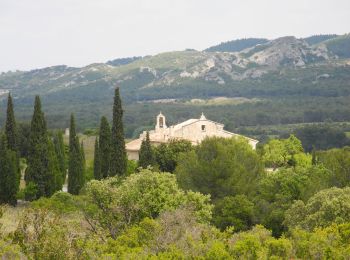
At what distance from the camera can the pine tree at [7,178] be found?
1866 inches

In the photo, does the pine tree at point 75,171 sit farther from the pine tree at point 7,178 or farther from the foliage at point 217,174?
the foliage at point 217,174

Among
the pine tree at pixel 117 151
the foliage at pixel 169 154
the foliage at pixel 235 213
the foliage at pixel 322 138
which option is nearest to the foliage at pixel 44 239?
the foliage at pixel 235 213

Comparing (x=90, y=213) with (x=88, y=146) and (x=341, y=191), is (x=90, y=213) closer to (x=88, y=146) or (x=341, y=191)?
(x=341, y=191)

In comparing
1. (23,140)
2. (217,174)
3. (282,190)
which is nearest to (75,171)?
(217,174)

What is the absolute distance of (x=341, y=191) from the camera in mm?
33250

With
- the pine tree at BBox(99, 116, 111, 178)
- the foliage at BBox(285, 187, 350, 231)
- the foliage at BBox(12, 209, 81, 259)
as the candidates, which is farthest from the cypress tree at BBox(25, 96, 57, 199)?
the foliage at BBox(12, 209, 81, 259)

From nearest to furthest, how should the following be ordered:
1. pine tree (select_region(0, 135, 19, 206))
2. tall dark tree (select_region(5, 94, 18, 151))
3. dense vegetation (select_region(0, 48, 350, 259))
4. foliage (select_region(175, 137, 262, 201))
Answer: dense vegetation (select_region(0, 48, 350, 259))
foliage (select_region(175, 137, 262, 201))
pine tree (select_region(0, 135, 19, 206))
tall dark tree (select_region(5, 94, 18, 151))

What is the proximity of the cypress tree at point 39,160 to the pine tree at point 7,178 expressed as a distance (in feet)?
3.89

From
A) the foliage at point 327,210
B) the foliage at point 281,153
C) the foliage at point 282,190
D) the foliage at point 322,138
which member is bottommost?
the foliage at point 322,138

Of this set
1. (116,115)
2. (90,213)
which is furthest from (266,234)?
(116,115)

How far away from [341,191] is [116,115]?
23.1 meters

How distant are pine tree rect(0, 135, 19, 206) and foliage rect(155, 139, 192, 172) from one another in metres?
17.4

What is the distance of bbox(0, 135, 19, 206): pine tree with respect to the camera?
4741 centimetres

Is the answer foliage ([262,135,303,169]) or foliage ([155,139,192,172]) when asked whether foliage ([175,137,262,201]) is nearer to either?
foliage ([155,139,192,172])
